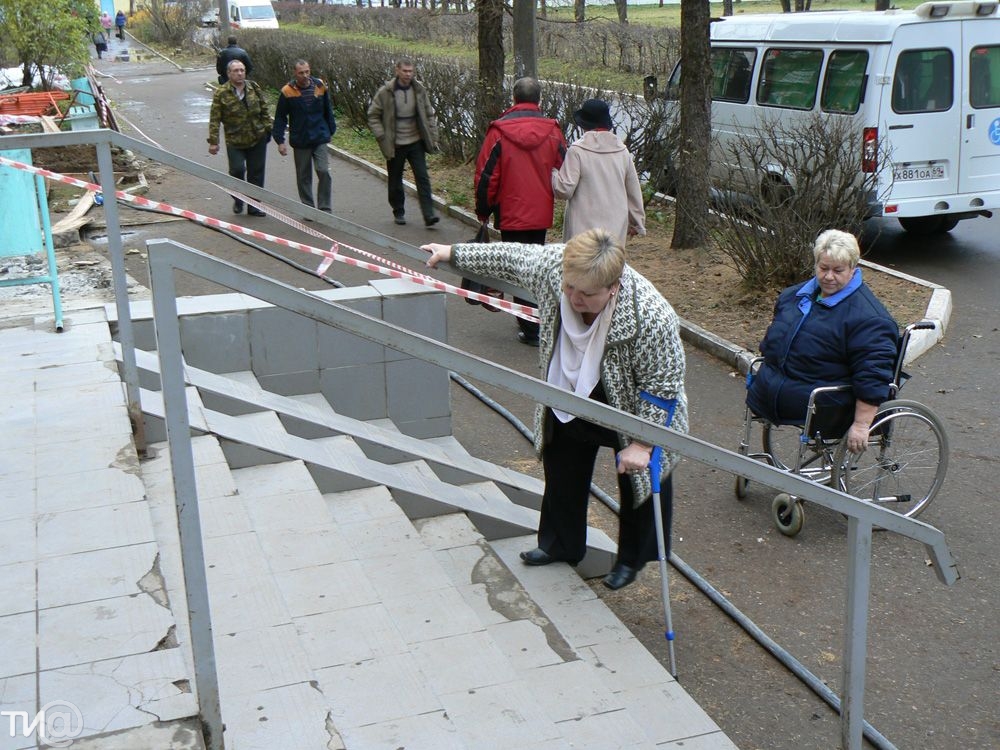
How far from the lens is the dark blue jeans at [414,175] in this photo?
11844mm

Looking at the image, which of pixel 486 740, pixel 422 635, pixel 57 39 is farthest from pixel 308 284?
pixel 57 39

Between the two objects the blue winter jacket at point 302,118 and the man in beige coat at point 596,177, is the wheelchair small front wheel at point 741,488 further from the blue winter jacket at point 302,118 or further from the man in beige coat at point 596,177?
the blue winter jacket at point 302,118

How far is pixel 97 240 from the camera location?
10531mm

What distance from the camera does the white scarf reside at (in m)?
3.76

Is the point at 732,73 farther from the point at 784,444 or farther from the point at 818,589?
the point at 818,589

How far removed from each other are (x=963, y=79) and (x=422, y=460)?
7.48 meters

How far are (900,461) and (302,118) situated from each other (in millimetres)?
8683

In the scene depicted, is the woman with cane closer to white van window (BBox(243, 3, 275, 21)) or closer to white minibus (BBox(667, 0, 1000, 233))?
white minibus (BBox(667, 0, 1000, 233))

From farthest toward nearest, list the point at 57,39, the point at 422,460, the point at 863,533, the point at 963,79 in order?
the point at 57,39, the point at 963,79, the point at 422,460, the point at 863,533

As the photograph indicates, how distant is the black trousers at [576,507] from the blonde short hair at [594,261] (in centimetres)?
71

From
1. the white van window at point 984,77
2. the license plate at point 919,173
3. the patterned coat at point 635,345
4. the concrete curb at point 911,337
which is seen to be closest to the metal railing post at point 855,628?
the patterned coat at point 635,345

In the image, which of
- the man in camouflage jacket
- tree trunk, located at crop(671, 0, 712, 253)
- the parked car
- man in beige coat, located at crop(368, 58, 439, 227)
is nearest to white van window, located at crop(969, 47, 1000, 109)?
tree trunk, located at crop(671, 0, 712, 253)

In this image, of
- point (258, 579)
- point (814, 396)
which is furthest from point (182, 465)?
point (814, 396)

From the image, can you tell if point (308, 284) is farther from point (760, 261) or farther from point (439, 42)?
point (439, 42)
